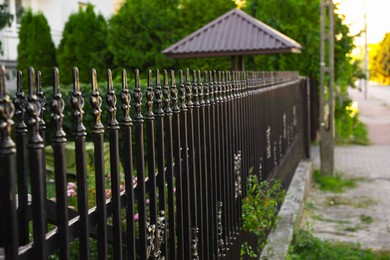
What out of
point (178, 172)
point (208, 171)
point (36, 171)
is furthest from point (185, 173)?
point (36, 171)

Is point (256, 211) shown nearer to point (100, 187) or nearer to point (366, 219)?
point (100, 187)

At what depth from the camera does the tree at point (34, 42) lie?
17469 mm

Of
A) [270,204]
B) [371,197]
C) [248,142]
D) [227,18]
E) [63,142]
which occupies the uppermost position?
[227,18]

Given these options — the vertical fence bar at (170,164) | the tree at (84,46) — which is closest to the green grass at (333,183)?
the tree at (84,46)

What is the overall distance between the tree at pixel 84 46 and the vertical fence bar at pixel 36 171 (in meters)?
15.3

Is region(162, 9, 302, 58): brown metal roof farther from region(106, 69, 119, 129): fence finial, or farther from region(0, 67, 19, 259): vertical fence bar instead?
region(0, 67, 19, 259): vertical fence bar

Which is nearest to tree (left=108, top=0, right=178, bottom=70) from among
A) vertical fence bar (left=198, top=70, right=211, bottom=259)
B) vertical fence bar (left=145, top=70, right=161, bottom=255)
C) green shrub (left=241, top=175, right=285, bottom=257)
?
green shrub (left=241, top=175, right=285, bottom=257)

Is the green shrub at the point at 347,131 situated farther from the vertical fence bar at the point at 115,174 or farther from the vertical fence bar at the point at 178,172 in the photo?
the vertical fence bar at the point at 115,174

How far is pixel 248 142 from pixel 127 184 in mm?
3143

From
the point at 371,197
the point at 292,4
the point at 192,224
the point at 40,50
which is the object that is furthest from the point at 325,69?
the point at 192,224

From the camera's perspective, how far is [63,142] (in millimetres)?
1977

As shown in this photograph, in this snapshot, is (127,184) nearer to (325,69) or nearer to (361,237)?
(361,237)

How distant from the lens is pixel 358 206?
1009cm

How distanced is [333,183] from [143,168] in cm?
959
